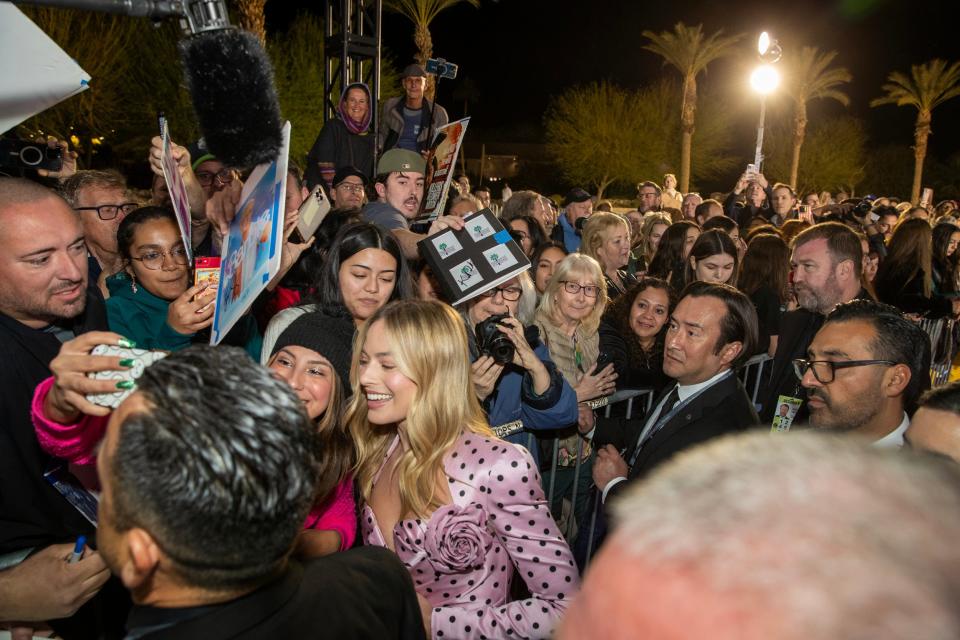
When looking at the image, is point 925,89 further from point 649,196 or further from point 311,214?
point 311,214

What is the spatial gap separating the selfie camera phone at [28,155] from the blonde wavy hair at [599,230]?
415 centimetres

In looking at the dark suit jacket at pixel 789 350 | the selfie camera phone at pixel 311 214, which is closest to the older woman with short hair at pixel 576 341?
the dark suit jacket at pixel 789 350

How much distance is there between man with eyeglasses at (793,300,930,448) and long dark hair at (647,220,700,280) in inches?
130

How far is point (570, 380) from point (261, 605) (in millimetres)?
3030

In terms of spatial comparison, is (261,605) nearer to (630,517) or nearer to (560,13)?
(630,517)

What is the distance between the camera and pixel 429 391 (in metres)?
2.42

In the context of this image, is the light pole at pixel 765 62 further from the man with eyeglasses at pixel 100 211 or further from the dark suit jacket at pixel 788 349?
the man with eyeglasses at pixel 100 211

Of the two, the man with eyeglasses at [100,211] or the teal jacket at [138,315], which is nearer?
the teal jacket at [138,315]

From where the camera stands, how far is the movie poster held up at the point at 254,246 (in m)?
1.93

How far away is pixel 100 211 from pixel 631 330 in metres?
3.71

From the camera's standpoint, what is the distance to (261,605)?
4.30 feet

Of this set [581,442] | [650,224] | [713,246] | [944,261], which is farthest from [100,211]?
[944,261]

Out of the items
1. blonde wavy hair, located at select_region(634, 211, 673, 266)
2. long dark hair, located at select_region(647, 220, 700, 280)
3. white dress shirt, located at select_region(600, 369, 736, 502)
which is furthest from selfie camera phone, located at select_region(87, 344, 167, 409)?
blonde wavy hair, located at select_region(634, 211, 673, 266)

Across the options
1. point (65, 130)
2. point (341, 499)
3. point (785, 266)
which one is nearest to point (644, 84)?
point (65, 130)
